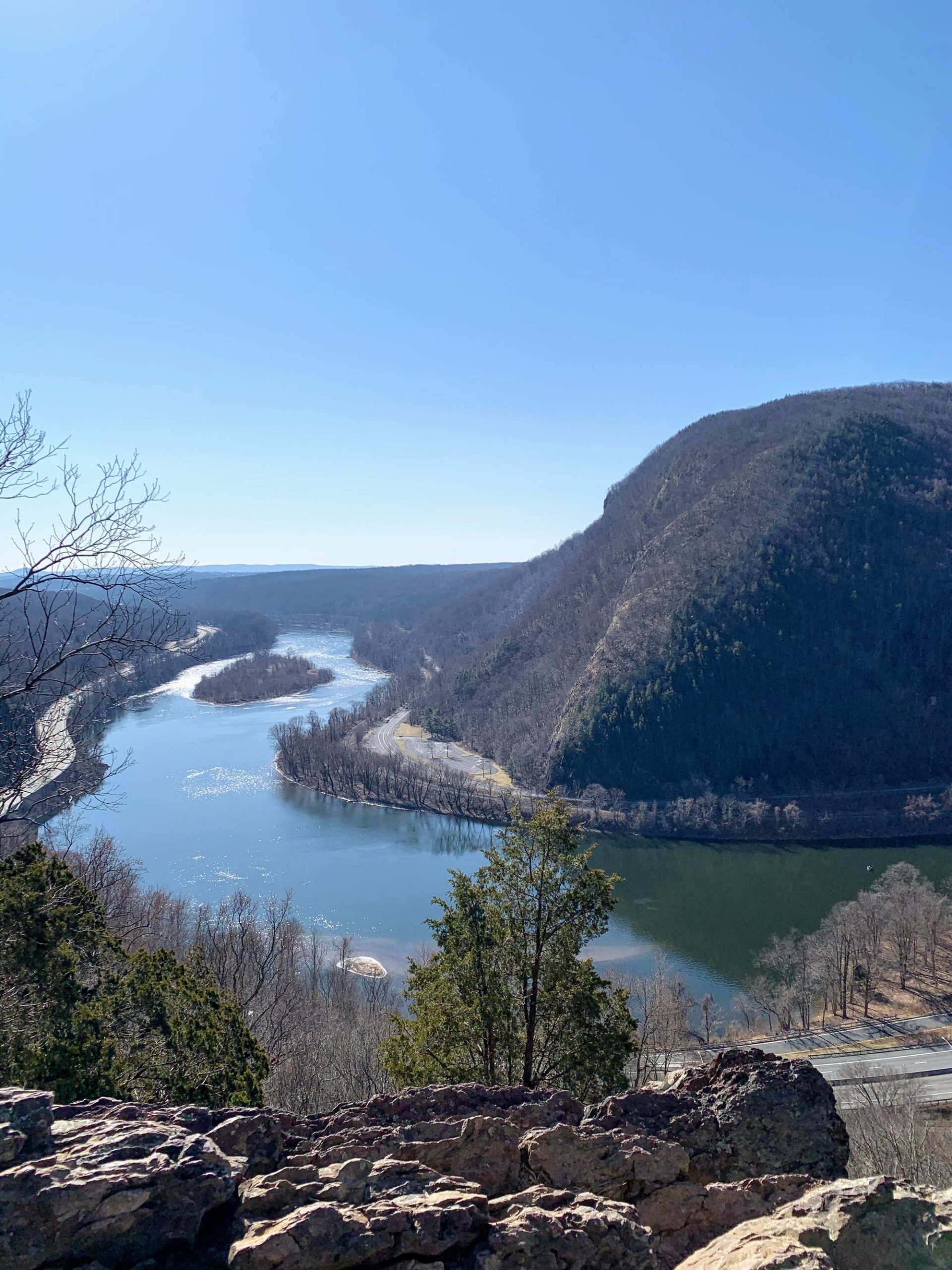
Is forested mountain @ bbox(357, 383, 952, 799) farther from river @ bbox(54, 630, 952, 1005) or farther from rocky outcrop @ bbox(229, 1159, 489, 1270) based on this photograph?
rocky outcrop @ bbox(229, 1159, 489, 1270)

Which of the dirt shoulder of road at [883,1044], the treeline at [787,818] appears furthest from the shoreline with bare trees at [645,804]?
the dirt shoulder of road at [883,1044]

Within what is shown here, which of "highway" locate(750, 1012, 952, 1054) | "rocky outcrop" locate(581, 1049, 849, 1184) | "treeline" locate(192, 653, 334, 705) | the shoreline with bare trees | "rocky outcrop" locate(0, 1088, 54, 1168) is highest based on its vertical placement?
"rocky outcrop" locate(0, 1088, 54, 1168)

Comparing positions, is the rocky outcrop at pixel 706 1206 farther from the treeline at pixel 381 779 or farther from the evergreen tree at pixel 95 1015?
the treeline at pixel 381 779

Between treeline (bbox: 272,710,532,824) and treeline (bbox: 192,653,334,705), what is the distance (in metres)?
29.3

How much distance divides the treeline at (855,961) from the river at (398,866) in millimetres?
1588

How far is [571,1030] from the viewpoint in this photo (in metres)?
8.82

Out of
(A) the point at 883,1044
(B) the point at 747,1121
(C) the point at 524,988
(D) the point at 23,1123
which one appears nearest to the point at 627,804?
(A) the point at 883,1044

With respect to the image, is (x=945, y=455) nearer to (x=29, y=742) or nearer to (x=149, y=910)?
(x=149, y=910)

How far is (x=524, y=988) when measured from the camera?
906cm

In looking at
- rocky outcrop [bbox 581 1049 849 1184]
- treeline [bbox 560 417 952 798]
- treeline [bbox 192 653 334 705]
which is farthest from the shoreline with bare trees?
rocky outcrop [bbox 581 1049 849 1184]

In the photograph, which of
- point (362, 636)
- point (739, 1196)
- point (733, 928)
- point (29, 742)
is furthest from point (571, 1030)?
point (362, 636)

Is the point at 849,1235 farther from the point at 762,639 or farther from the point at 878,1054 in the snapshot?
the point at 762,639

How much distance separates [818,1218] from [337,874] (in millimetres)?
37567

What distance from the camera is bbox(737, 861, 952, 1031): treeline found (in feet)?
84.4
